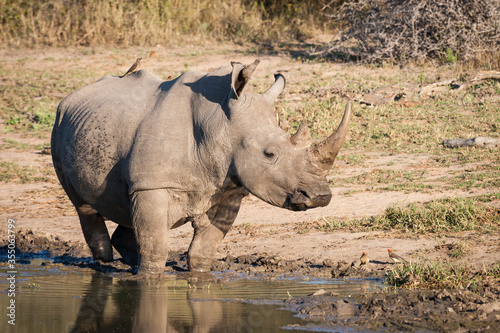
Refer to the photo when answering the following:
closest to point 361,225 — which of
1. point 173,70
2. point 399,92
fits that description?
point 399,92

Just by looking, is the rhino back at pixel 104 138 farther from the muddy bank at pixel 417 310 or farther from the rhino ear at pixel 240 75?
the muddy bank at pixel 417 310

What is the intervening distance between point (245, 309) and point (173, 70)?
9890 mm

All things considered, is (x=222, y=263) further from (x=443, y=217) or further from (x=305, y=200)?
(x=443, y=217)

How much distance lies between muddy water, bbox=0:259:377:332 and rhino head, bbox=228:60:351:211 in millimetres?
785

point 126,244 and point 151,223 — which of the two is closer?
point 151,223

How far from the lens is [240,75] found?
19.5ft

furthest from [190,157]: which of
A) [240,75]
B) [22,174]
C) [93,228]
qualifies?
[22,174]

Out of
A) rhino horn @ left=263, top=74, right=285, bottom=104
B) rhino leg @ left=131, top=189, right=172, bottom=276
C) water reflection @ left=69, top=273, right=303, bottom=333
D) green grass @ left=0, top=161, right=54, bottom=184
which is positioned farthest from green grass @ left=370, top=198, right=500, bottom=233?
green grass @ left=0, top=161, right=54, bottom=184

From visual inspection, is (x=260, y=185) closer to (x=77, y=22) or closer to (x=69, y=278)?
(x=69, y=278)

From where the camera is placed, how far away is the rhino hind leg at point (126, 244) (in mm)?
7363

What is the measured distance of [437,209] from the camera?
24.8 feet

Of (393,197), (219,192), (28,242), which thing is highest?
(219,192)

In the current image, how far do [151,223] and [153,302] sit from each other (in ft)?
2.17

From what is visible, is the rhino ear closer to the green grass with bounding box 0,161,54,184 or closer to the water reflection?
the water reflection
